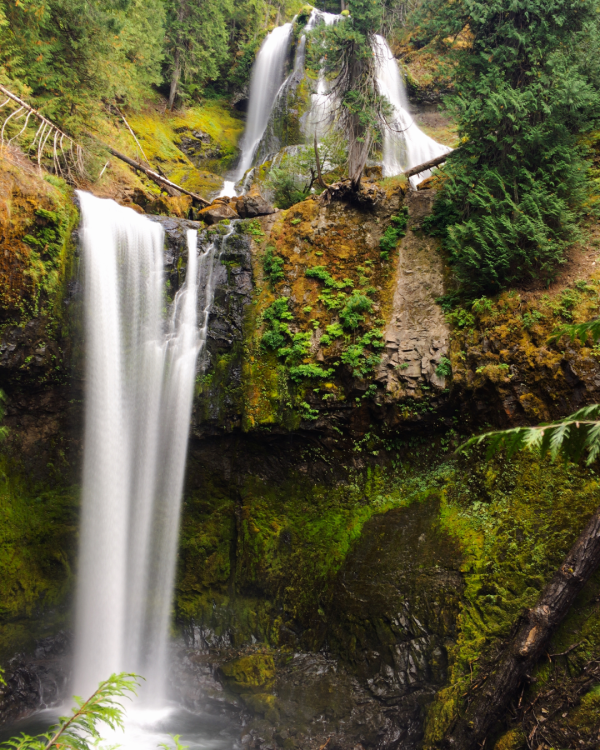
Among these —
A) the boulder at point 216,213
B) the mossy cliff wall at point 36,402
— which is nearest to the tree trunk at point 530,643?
the mossy cliff wall at point 36,402

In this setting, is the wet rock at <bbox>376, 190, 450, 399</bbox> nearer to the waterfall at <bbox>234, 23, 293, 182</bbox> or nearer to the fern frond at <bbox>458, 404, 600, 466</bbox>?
the fern frond at <bbox>458, 404, 600, 466</bbox>

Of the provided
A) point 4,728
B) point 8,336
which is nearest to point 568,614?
point 4,728

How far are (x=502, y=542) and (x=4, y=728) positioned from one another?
8.40 metres

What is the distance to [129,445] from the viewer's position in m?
8.73

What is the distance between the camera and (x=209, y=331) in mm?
9305

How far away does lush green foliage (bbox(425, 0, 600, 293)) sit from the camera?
7.20 metres

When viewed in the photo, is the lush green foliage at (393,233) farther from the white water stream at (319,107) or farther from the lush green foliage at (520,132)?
the white water stream at (319,107)

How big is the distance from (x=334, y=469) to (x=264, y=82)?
1993 centimetres

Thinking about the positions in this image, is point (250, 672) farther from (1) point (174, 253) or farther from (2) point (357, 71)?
(2) point (357, 71)

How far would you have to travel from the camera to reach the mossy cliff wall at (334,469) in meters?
6.20

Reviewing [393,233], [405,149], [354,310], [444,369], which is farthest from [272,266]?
[405,149]

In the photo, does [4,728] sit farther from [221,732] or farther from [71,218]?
[71,218]

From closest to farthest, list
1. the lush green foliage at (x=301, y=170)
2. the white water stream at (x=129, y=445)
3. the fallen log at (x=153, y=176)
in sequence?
the white water stream at (x=129, y=445), the lush green foliage at (x=301, y=170), the fallen log at (x=153, y=176)

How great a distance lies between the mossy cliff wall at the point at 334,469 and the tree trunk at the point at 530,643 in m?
0.34
